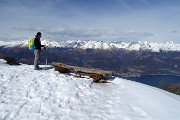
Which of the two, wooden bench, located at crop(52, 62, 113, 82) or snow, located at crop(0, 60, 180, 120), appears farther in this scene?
wooden bench, located at crop(52, 62, 113, 82)

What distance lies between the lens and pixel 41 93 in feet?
47.2

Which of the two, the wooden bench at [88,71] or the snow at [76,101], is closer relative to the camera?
the snow at [76,101]

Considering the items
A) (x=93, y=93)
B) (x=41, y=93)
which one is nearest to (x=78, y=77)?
(x=93, y=93)

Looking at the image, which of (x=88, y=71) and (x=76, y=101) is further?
(x=88, y=71)

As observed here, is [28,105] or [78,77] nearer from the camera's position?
[28,105]

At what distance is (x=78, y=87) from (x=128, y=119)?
5669 mm

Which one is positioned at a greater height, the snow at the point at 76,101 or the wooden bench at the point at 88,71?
the wooden bench at the point at 88,71

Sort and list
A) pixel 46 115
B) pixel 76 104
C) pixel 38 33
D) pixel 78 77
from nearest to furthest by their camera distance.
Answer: pixel 46 115, pixel 76 104, pixel 78 77, pixel 38 33

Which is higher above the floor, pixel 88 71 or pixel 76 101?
pixel 88 71

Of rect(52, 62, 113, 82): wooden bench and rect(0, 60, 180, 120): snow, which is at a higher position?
rect(52, 62, 113, 82): wooden bench

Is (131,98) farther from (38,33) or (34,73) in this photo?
(38,33)

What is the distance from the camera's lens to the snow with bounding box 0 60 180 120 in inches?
454

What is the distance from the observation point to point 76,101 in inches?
533

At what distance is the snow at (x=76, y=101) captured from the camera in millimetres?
11523
